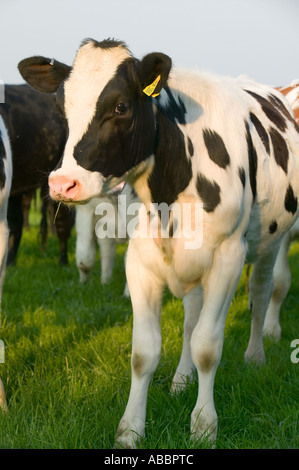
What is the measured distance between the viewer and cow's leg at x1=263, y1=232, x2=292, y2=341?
21.0 ft

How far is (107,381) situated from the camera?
15.6 ft

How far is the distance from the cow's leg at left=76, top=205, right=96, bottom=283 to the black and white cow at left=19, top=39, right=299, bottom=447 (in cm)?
419

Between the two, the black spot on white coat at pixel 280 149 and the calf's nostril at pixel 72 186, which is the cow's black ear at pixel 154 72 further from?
the black spot on white coat at pixel 280 149

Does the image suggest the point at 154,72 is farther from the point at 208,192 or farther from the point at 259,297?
the point at 259,297

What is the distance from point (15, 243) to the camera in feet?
31.6

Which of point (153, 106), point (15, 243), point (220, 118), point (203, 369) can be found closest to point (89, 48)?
point (153, 106)

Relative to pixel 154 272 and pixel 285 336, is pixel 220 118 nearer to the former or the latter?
pixel 154 272

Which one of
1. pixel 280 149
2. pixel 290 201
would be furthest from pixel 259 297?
pixel 280 149

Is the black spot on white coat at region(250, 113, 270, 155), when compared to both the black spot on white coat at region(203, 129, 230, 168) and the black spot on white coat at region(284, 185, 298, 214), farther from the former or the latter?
the black spot on white coat at region(203, 129, 230, 168)

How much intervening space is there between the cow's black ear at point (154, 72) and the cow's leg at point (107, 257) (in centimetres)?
497

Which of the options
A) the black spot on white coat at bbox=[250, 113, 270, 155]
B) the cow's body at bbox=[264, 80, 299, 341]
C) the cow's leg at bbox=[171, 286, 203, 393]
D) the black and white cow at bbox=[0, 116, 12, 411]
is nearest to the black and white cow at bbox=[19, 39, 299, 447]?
the black spot on white coat at bbox=[250, 113, 270, 155]

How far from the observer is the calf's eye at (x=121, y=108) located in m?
3.62

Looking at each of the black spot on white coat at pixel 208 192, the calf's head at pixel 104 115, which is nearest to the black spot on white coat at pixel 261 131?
the black spot on white coat at pixel 208 192

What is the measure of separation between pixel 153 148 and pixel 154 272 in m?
0.75
